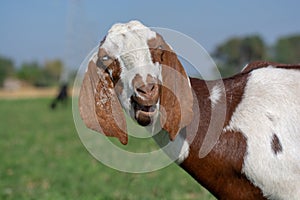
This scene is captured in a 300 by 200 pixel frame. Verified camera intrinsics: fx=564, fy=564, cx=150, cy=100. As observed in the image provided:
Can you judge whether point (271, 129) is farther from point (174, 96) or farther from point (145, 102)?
point (145, 102)

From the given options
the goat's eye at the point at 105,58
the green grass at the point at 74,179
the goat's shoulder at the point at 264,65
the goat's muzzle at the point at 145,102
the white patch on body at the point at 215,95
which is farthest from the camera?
the green grass at the point at 74,179

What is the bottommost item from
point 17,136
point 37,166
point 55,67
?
point 55,67

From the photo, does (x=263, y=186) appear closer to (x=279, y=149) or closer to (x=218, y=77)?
(x=279, y=149)

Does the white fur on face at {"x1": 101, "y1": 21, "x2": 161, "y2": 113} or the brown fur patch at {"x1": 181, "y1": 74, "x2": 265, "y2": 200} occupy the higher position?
the white fur on face at {"x1": 101, "y1": 21, "x2": 161, "y2": 113}

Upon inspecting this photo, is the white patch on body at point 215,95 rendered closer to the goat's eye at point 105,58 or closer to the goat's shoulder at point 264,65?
the goat's shoulder at point 264,65

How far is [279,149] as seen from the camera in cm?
346

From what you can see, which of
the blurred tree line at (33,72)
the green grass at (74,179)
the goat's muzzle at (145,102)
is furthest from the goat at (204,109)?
the blurred tree line at (33,72)

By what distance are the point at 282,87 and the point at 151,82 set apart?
1.07 metres

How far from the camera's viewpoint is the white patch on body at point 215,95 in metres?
3.67

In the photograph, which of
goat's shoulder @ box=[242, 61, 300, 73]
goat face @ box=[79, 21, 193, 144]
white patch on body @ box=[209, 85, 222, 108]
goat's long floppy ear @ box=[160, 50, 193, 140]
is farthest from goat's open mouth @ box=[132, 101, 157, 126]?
goat's shoulder @ box=[242, 61, 300, 73]

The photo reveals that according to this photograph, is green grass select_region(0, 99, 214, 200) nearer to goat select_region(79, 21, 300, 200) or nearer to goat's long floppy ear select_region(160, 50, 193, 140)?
goat select_region(79, 21, 300, 200)

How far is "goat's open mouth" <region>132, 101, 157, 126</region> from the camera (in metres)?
3.07

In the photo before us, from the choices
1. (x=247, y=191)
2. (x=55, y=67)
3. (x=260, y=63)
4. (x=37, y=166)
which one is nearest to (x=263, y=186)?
(x=247, y=191)

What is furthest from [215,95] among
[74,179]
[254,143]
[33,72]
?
[33,72]
